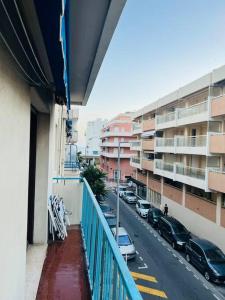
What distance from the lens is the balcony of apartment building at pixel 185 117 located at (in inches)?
696

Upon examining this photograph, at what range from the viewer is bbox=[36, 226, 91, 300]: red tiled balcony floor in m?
3.80

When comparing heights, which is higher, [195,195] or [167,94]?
[167,94]

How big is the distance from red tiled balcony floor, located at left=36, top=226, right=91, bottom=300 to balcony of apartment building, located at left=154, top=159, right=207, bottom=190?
12.8m

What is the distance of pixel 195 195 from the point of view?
19719 mm

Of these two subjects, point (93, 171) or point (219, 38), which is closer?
point (219, 38)

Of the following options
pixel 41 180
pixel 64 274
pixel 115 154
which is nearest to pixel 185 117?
pixel 41 180

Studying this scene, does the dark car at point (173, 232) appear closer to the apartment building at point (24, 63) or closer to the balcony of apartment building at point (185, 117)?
the balcony of apartment building at point (185, 117)

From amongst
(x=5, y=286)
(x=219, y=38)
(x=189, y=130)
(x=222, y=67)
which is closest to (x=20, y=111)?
(x=5, y=286)

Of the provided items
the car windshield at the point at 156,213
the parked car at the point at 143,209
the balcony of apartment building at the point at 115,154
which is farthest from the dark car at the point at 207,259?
the balcony of apartment building at the point at 115,154

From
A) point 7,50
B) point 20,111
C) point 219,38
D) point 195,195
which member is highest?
point 219,38

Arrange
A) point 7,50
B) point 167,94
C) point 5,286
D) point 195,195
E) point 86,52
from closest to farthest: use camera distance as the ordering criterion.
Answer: point 7,50
point 5,286
point 86,52
point 195,195
point 167,94

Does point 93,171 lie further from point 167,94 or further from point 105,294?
point 105,294

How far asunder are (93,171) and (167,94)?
8.37m

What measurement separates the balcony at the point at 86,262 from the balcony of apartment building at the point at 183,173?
1136 cm
